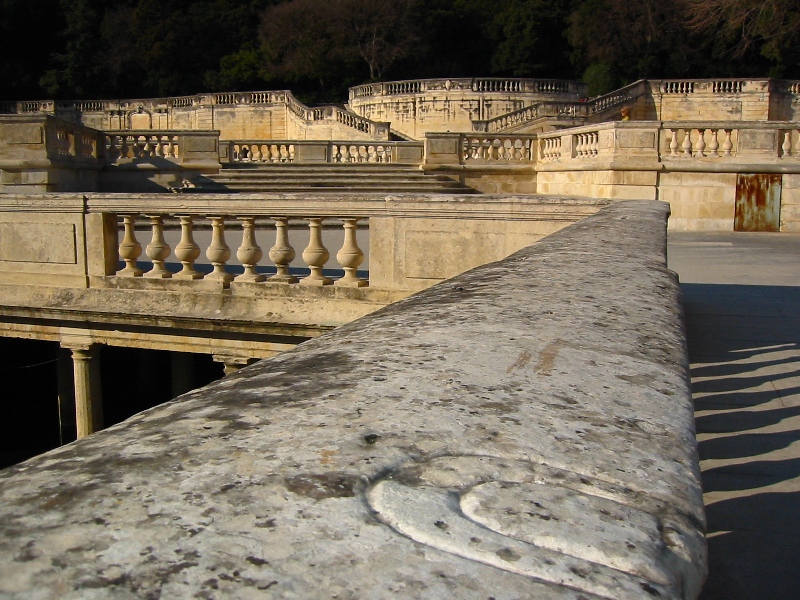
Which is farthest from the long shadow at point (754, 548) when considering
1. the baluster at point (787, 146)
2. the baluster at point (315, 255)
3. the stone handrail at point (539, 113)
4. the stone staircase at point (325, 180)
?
the stone handrail at point (539, 113)

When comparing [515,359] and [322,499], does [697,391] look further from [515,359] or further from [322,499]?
[322,499]

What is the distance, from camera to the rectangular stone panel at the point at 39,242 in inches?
300

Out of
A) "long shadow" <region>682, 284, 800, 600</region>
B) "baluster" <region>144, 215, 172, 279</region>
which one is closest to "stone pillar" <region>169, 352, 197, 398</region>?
"baluster" <region>144, 215, 172, 279</region>

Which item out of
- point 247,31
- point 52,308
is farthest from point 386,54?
point 52,308

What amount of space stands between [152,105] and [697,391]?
48.4m

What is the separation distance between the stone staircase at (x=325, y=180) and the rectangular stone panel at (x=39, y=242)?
918cm

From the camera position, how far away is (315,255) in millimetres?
6938

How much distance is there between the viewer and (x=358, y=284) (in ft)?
23.0

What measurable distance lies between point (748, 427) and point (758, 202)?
11.7 metres

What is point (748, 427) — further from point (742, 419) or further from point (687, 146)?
point (687, 146)

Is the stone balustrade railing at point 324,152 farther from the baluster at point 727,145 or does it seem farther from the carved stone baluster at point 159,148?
the baluster at point 727,145

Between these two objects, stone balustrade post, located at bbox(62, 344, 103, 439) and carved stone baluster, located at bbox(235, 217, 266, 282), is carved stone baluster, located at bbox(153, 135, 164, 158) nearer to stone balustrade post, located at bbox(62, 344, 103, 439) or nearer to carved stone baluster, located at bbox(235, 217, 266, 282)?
stone balustrade post, located at bbox(62, 344, 103, 439)

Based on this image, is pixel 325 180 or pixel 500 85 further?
pixel 500 85

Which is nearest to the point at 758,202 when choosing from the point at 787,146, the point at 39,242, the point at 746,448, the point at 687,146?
the point at 787,146
